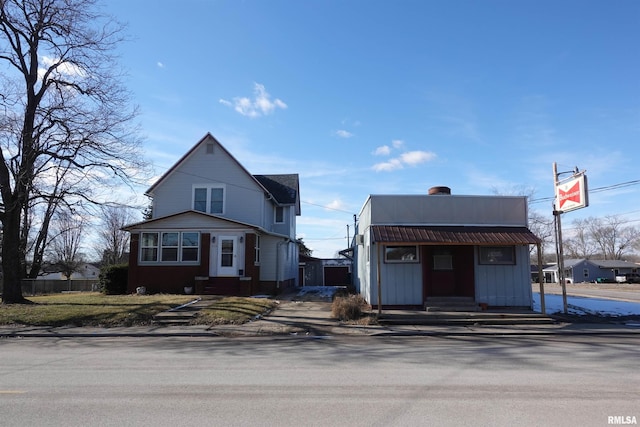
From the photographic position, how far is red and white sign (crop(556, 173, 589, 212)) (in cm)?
1582

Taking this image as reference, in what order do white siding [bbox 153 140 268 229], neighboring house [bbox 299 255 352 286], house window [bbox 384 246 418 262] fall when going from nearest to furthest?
house window [bbox 384 246 418 262], white siding [bbox 153 140 268 229], neighboring house [bbox 299 255 352 286]

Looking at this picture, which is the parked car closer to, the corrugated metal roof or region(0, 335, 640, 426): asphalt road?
the corrugated metal roof

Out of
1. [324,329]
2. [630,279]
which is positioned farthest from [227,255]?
[630,279]

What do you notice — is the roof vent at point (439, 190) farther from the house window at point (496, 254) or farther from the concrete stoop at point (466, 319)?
the concrete stoop at point (466, 319)

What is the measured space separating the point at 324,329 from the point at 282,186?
19183 millimetres

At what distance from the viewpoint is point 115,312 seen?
15648mm

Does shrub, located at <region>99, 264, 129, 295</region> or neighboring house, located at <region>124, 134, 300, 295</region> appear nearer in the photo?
neighboring house, located at <region>124, 134, 300, 295</region>

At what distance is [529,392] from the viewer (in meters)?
6.21

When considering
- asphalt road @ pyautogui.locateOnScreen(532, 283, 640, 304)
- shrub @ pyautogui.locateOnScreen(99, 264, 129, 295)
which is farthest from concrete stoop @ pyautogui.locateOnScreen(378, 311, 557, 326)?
shrub @ pyautogui.locateOnScreen(99, 264, 129, 295)

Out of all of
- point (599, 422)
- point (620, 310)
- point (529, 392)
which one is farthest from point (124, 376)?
point (620, 310)

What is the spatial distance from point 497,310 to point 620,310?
6448 mm

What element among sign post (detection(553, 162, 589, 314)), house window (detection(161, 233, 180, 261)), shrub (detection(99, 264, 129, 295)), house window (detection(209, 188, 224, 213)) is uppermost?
house window (detection(209, 188, 224, 213))

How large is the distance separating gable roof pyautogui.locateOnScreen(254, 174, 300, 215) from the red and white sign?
17.1 m

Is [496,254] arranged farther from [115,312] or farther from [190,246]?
[190,246]
